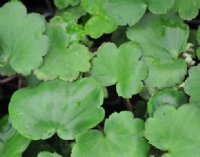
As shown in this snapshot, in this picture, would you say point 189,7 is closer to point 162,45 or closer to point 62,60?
point 162,45

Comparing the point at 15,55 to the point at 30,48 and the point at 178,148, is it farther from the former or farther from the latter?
the point at 178,148

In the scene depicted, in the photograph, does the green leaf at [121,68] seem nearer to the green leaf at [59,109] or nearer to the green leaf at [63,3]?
the green leaf at [59,109]

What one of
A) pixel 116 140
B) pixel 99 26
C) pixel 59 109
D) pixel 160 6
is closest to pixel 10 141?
pixel 59 109

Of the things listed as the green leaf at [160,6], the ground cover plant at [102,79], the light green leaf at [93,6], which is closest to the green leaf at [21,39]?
the ground cover plant at [102,79]

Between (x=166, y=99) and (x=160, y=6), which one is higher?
(x=160, y=6)

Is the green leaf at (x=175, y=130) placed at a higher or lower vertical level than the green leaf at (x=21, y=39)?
lower

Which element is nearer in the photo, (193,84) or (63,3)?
(193,84)

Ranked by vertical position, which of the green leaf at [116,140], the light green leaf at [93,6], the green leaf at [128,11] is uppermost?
the green leaf at [128,11]

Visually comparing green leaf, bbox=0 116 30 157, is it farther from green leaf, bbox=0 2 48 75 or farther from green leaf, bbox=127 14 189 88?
green leaf, bbox=127 14 189 88
